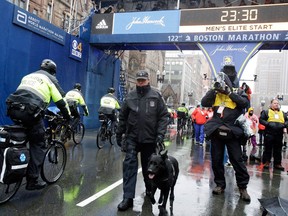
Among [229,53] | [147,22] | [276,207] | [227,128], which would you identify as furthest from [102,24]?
[276,207]

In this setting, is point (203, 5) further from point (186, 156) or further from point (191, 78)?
point (191, 78)

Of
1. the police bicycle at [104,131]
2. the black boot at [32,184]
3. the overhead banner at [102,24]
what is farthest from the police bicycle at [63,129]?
the overhead banner at [102,24]

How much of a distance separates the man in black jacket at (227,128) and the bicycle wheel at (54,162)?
8.77ft

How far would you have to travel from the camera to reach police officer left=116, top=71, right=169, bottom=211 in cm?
456

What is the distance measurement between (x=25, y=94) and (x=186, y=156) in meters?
6.07

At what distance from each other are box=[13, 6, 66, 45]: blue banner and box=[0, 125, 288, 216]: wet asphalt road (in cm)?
604

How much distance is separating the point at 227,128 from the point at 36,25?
374 inches

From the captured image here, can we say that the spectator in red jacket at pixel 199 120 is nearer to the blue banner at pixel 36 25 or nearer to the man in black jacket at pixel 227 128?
the blue banner at pixel 36 25

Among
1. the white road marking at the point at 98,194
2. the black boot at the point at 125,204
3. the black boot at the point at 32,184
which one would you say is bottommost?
the white road marking at the point at 98,194

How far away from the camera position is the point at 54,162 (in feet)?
18.2

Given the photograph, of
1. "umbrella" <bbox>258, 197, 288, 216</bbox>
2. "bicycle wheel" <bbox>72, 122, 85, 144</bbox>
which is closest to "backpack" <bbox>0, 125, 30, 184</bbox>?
"umbrella" <bbox>258, 197, 288, 216</bbox>

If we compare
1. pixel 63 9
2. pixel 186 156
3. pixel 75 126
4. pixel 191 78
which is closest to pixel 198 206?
pixel 186 156

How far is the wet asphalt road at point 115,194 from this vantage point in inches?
168

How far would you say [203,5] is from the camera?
18266 millimetres
